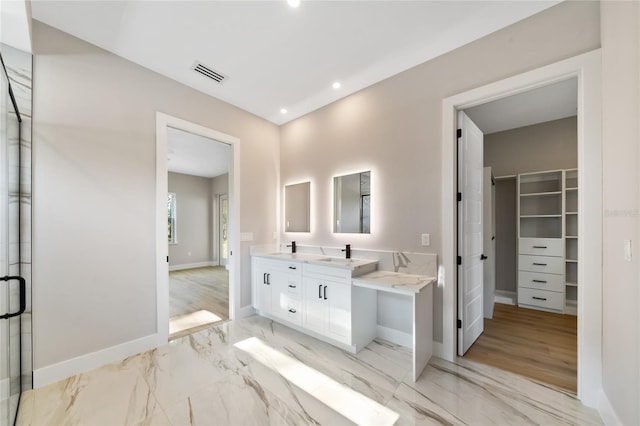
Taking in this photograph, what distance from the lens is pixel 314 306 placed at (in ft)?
8.99

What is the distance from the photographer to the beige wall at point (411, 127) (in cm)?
191

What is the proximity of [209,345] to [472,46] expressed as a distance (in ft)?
13.0

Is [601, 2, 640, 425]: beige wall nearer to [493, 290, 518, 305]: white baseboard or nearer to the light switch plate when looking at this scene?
the light switch plate

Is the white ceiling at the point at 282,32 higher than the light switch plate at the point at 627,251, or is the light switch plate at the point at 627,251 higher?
the white ceiling at the point at 282,32

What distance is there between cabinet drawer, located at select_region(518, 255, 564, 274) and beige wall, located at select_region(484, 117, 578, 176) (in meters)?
1.40

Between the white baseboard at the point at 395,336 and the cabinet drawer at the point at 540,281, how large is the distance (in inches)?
102

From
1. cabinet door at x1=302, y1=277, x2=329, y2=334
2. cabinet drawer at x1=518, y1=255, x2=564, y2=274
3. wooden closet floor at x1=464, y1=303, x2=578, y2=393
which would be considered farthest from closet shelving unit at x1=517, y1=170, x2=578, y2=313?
cabinet door at x1=302, y1=277, x2=329, y2=334

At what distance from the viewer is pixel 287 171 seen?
13.0 ft

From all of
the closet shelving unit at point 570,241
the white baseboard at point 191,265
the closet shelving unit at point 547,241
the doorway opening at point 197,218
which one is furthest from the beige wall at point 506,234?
the white baseboard at point 191,265

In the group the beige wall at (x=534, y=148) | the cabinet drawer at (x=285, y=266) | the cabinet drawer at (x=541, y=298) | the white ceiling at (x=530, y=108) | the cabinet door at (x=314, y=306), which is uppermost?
the white ceiling at (x=530, y=108)

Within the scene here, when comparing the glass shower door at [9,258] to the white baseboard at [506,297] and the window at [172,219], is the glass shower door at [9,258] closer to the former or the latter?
the white baseboard at [506,297]

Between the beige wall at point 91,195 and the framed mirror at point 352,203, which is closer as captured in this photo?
the beige wall at point 91,195

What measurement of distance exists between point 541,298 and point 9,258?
595 centimetres

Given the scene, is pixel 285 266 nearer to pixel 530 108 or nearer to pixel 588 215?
pixel 588 215
